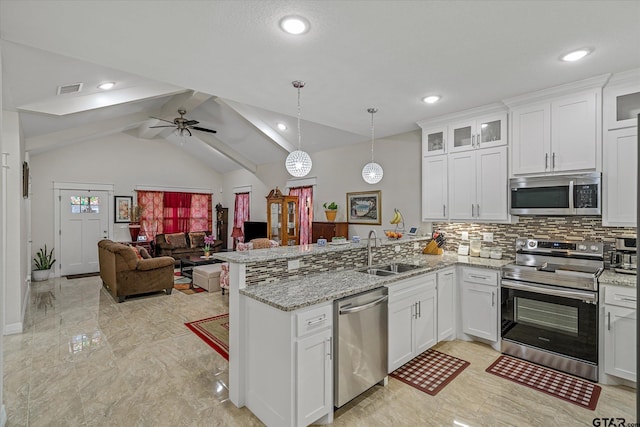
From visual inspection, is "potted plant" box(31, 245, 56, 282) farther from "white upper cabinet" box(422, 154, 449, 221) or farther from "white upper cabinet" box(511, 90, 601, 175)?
"white upper cabinet" box(511, 90, 601, 175)

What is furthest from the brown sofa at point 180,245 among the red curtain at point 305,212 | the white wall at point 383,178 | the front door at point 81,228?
the red curtain at point 305,212

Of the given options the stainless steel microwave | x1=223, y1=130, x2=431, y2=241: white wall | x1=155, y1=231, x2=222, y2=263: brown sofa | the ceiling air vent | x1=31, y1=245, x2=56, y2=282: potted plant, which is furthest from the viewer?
x1=155, y1=231, x2=222, y2=263: brown sofa

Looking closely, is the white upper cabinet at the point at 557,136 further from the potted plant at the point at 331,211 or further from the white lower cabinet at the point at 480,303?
the potted plant at the point at 331,211

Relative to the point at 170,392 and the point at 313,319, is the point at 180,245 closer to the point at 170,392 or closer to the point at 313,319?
the point at 170,392

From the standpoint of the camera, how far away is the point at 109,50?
2416 mm

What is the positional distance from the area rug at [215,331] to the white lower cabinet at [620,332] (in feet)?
11.6

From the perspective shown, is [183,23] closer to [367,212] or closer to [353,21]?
[353,21]

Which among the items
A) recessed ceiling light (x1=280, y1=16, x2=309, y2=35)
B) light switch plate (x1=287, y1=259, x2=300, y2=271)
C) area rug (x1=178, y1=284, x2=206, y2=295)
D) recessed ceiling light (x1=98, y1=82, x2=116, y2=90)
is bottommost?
area rug (x1=178, y1=284, x2=206, y2=295)

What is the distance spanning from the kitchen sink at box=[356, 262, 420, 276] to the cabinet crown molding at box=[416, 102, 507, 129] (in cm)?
202

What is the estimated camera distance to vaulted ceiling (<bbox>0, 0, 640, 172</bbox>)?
197 centimetres

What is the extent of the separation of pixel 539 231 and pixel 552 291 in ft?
3.11

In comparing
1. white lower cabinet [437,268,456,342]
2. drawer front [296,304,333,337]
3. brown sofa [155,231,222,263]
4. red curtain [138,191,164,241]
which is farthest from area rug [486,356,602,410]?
red curtain [138,191,164,241]

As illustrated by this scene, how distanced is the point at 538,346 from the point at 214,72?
4.04 meters

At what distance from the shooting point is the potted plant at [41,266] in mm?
6781
